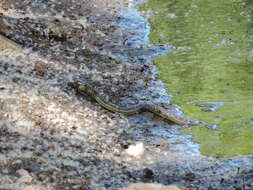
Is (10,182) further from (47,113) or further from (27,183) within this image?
(47,113)

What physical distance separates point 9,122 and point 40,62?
9.14 ft

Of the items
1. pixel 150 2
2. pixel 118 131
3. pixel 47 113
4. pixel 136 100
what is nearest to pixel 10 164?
pixel 47 113

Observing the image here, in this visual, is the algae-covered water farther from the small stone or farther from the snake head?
the small stone

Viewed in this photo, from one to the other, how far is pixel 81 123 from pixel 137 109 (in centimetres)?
130

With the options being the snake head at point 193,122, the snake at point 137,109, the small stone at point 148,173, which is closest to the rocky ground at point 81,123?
the small stone at point 148,173

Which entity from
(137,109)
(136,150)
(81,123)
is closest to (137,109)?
(137,109)

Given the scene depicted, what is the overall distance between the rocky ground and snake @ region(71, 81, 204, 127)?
12 cm

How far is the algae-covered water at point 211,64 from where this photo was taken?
734 centimetres

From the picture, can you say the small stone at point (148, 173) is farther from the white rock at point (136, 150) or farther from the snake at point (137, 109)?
the snake at point (137, 109)

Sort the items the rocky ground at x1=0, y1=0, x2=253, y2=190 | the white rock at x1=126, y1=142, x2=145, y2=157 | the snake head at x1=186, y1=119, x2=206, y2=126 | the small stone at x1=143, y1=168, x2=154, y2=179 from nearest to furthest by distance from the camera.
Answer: the rocky ground at x1=0, y1=0, x2=253, y2=190 < the small stone at x1=143, y1=168, x2=154, y2=179 < the white rock at x1=126, y1=142, x2=145, y2=157 < the snake head at x1=186, y1=119, x2=206, y2=126

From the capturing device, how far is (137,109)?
8.05 metres

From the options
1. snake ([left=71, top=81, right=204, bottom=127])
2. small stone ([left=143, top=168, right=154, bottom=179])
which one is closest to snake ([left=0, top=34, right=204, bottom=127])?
snake ([left=71, top=81, right=204, bottom=127])

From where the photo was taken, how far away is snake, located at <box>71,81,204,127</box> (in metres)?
7.80

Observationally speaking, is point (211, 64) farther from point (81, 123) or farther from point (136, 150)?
point (136, 150)
